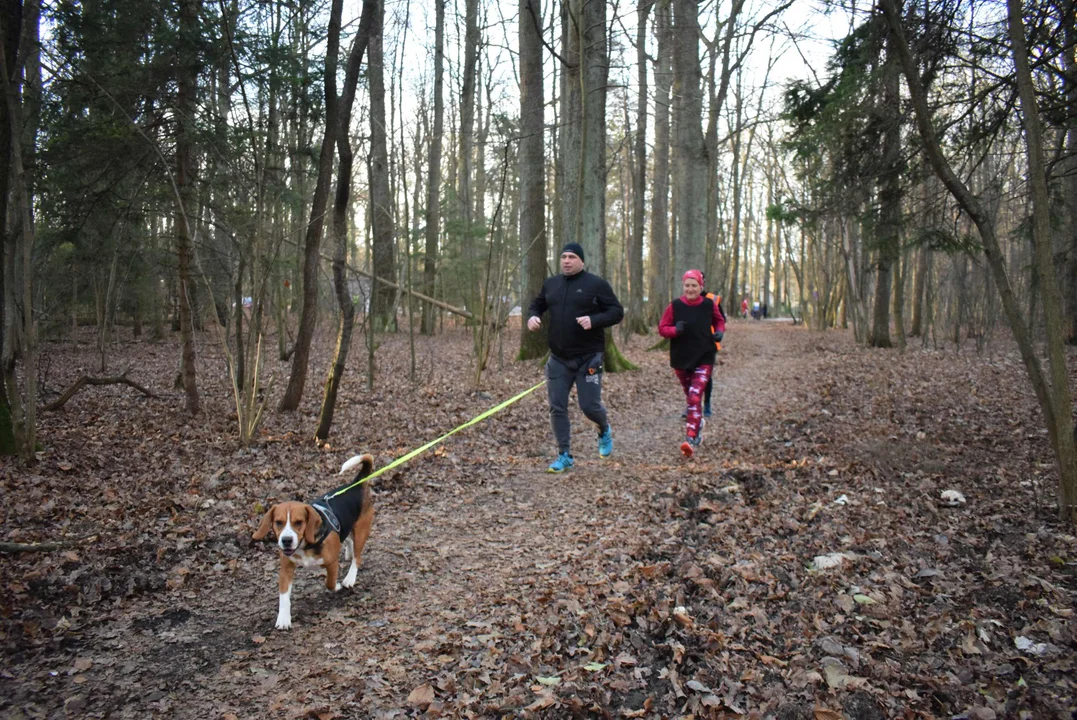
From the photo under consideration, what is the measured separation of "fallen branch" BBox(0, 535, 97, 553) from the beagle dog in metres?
1.95

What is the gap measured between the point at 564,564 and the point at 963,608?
250 cm

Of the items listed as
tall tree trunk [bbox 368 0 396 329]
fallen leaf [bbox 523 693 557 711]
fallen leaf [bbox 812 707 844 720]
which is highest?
tall tree trunk [bbox 368 0 396 329]

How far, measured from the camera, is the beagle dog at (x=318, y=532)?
4.12 m

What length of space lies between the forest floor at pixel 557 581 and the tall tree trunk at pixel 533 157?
249 inches

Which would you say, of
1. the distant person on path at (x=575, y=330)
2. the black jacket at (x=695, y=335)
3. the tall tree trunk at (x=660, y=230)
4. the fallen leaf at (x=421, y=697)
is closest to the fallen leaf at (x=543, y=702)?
the fallen leaf at (x=421, y=697)

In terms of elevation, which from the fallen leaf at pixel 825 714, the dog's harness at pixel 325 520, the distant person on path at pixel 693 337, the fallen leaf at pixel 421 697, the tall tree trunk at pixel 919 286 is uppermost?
the tall tree trunk at pixel 919 286

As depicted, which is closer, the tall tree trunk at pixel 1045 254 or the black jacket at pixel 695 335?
the tall tree trunk at pixel 1045 254

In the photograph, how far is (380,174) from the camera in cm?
2055

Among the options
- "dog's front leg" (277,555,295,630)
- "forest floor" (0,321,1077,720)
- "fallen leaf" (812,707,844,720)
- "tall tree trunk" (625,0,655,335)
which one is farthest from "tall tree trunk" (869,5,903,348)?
"tall tree trunk" (625,0,655,335)

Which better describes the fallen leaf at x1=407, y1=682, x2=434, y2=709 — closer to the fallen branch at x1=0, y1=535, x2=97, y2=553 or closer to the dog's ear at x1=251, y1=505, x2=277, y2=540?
the dog's ear at x1=251, y1=505, x2=277, y2=540

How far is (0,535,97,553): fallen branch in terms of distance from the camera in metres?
4.86

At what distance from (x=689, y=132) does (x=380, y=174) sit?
9187mm

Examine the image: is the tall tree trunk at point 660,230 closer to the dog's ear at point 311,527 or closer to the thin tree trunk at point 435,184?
the thin tree trunk at point 435,184

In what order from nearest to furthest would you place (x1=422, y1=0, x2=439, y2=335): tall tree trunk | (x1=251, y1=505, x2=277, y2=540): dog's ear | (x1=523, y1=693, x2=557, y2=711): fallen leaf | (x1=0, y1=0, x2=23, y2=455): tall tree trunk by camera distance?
(x1=523, y1=693, x2=557, y2=711): fallen leaf → (x1=251, y1=505, x2=277, y2=540): dog's ear → (x1=0, y1=0, x2=23, y2=455): tall tree trunk → (x1=422, y1=0, x2=439, y2=335): tall tree trunk
